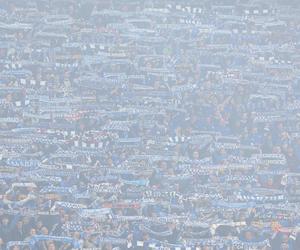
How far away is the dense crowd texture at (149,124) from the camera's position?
72.5 feet

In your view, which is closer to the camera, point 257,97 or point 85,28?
point 257,97

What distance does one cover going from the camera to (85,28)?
29922 millimetres

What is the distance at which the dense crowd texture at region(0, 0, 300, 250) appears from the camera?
2211 cm

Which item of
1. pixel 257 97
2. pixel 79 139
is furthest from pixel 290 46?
pixel 79 139

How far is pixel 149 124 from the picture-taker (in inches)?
1010

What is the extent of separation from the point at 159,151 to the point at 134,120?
1658mm

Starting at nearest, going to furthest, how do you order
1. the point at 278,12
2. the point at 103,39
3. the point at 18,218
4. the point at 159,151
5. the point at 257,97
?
the point at 18,218, the point at 159,151, the point at 257,97, the point at 103,39, the point at 278,12

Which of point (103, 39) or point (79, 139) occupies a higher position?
point (103, 39)

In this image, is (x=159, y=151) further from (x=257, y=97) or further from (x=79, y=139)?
(x=257, y=97)

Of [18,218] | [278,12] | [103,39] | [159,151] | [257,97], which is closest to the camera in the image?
[18,218]

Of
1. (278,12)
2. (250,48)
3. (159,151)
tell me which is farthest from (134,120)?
(278,12)

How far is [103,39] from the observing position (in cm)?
2953

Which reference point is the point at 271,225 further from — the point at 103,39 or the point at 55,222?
the point at 103,39

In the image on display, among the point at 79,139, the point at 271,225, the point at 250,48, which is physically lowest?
the point at 271,225
